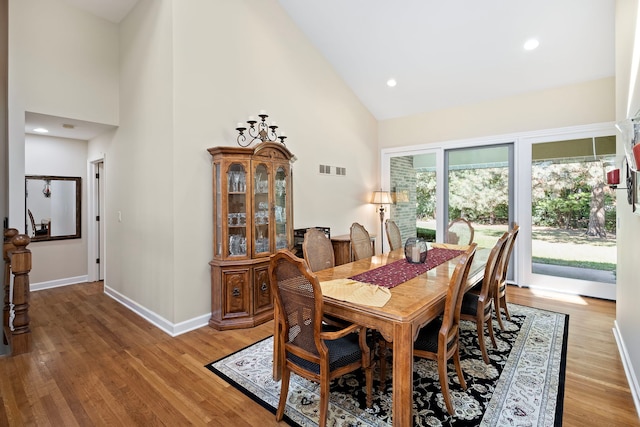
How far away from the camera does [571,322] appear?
3.42 meters

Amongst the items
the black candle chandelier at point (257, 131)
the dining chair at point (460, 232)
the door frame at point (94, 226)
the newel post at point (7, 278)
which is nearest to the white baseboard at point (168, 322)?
the newel post at point (7, 278)

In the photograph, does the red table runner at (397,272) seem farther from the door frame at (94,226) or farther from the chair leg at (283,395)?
the door frame at (94,226)

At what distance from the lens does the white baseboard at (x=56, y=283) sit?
4.77m

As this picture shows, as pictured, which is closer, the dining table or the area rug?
the dining table

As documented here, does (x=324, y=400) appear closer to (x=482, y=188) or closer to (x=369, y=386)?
(x=369, y=386)

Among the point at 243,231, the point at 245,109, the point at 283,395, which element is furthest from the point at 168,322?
the point at 245,109

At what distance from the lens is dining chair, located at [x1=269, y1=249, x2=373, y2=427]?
1688mm

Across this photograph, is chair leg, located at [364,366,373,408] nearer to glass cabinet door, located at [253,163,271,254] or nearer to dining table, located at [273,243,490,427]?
dining table, located at [273,243,490,427]

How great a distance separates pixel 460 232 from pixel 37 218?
632 centimetres

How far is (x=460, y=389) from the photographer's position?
2221 mm

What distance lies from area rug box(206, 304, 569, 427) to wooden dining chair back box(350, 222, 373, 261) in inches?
46.3

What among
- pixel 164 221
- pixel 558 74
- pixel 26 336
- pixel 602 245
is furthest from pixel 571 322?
pixel 26 336

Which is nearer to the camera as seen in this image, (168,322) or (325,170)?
(168,322)

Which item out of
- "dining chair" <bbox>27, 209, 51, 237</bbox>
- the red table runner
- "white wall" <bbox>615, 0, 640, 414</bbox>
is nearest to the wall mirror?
"dining chair" <bbox>27, 209, 51, 237</bbox>
